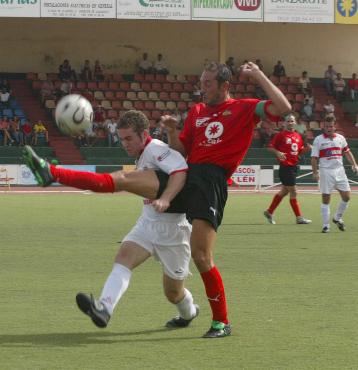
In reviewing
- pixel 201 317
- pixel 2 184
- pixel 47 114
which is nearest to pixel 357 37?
pixel 47 114

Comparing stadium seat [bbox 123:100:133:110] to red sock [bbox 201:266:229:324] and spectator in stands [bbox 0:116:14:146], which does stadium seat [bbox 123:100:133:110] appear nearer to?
spectator in stands [bbox 0:116:14:146]

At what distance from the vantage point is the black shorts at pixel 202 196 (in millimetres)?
7219

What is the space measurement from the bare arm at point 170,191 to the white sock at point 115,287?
0.59 m

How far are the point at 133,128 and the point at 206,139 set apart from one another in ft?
2.10

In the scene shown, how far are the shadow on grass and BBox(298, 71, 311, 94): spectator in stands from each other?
3559 centimetres

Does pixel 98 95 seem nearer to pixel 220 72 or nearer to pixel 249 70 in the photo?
pixel 220 72

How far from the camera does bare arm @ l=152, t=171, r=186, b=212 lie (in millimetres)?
6672

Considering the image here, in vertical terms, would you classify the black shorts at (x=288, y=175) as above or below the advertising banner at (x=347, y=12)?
below

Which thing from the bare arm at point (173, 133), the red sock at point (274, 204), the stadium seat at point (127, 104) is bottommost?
the stadium seat at point (127, 104)

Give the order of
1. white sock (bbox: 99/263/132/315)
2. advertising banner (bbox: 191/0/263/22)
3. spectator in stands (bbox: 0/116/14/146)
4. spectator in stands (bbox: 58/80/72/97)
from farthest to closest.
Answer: spectator in stands (bbox: 58/80/72/97) → advertising banner (bbox: 191/0/263/22) → spectator in stands (bbox: 0/116/14/146) → white sock (bbox: 99/263/132/315)

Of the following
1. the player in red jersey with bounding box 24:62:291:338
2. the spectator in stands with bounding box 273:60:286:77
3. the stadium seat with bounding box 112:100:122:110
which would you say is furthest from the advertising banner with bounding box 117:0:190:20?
the player in red jersey with bounding box 24:62:291:338

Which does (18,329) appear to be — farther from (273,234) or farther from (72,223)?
(72,223)

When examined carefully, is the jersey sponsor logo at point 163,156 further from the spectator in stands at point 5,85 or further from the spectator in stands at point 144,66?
the spectator in stands at point 144,66

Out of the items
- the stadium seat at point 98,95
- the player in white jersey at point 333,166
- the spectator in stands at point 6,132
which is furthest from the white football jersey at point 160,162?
the stadium seat at point 98,95
